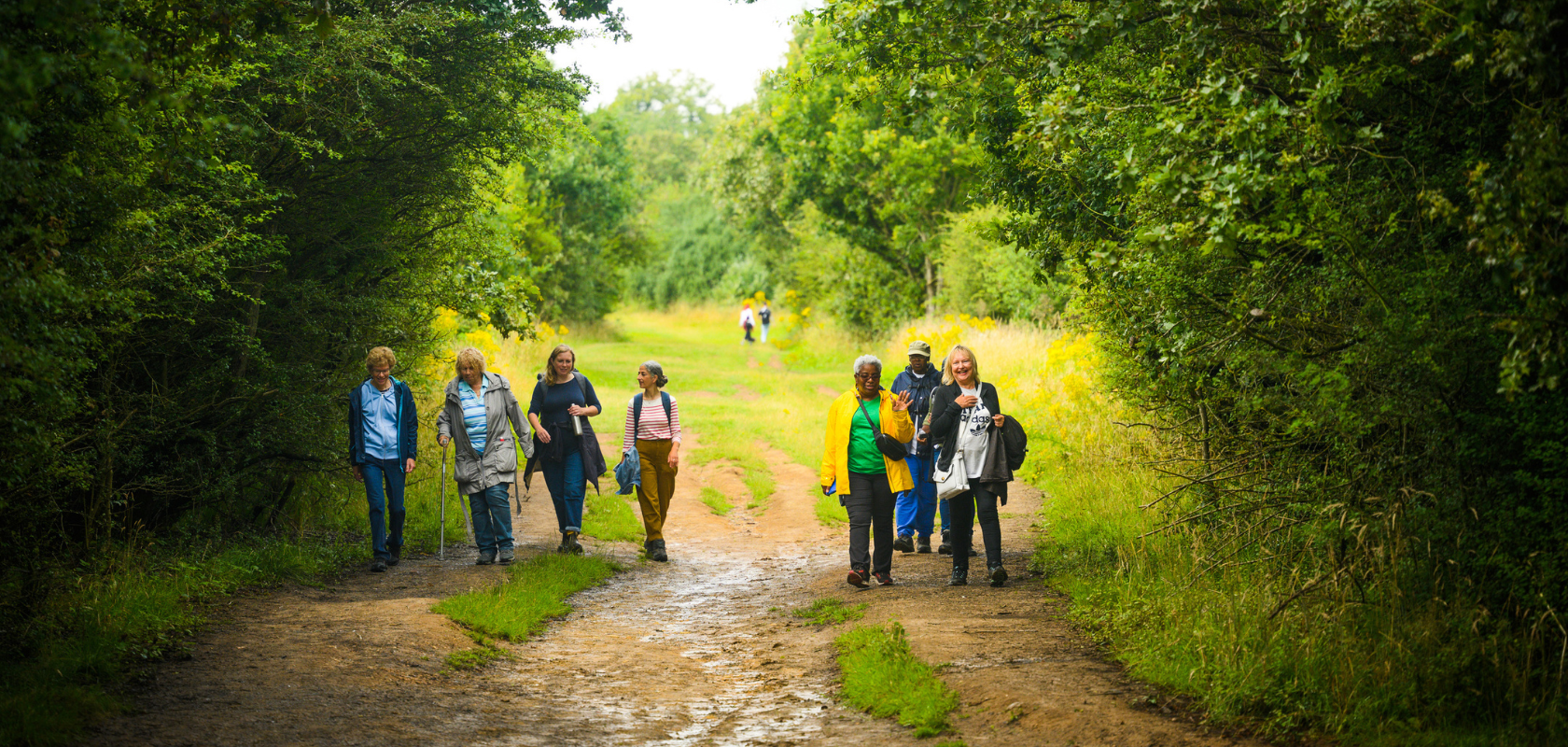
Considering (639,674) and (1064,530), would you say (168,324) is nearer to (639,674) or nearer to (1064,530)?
(639,674)

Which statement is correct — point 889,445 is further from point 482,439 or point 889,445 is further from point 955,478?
point 482,439

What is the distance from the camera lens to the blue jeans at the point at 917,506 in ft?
34.7

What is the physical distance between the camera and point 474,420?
986 cm

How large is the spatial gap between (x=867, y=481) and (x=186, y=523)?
5747mm

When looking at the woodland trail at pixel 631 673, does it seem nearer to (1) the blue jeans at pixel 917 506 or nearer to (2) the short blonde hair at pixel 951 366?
(1) the blue jeans at pixel 917 506

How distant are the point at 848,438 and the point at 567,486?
3214 millimetres

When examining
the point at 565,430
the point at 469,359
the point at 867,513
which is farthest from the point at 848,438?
the point at 469,359

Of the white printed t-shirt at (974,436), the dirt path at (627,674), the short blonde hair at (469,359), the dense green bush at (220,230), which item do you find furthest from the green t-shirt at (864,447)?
the dense green bush at (220,230)

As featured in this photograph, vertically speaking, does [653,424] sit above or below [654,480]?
above

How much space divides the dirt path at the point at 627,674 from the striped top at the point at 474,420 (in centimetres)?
110

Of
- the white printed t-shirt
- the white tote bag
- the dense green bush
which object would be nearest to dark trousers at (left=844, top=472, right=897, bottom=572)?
the white tote bag

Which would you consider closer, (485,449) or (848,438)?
(848,438)

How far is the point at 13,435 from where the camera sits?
19.3ft

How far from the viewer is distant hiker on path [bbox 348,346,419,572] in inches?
371
